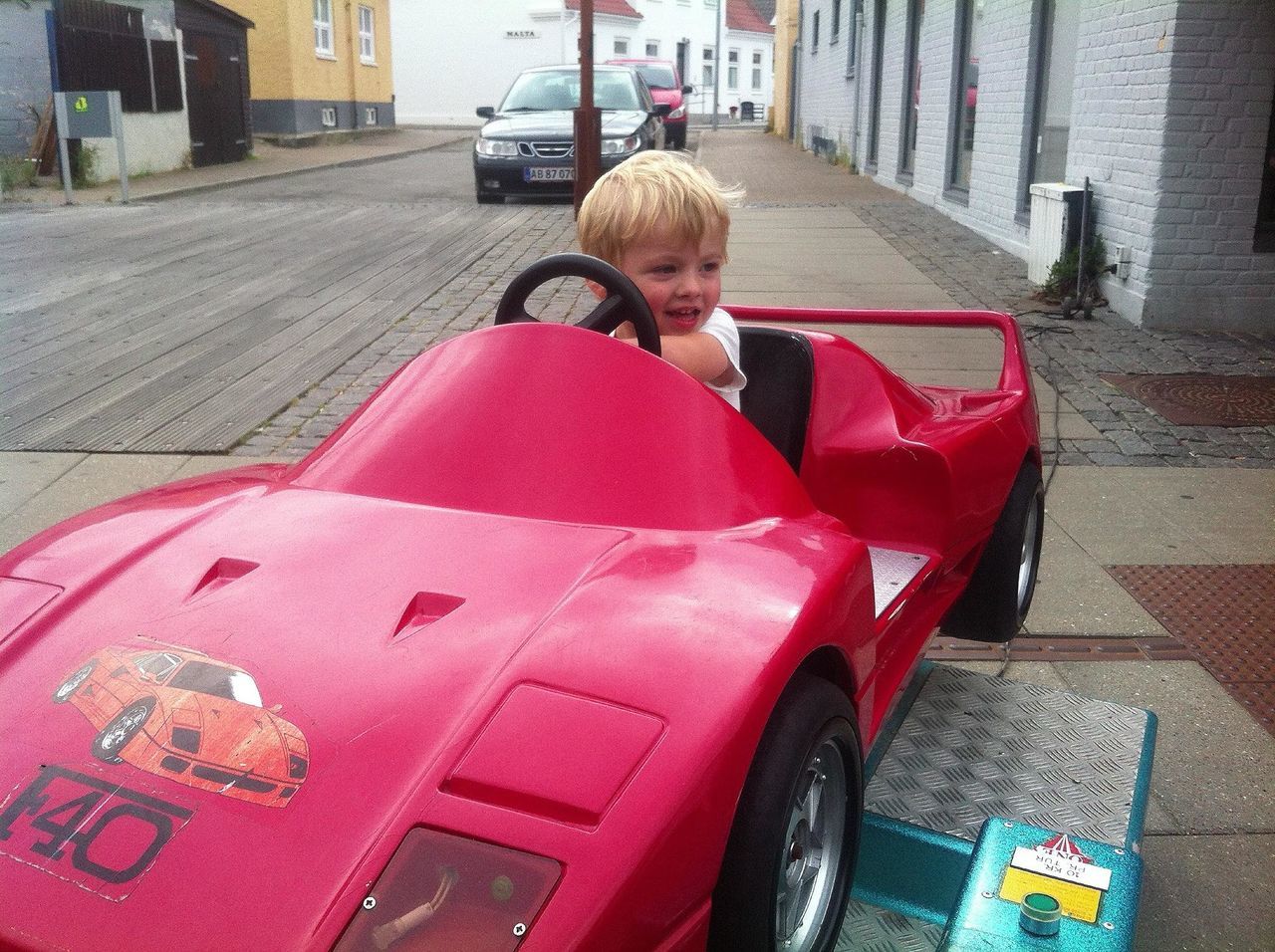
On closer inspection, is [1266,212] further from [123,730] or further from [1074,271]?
[123,730]

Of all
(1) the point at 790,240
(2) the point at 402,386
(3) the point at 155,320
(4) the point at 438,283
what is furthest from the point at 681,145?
(2) the point at 402,386

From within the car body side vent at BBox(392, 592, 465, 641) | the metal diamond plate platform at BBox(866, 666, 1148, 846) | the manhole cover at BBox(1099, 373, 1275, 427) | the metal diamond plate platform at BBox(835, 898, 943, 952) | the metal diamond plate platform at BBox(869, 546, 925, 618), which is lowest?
the metal diamond plate platform at BBox(835, 898, 943, 952)

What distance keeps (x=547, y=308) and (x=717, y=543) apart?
622 cm

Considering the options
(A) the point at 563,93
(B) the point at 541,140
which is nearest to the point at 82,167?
(A) the point at 563,93

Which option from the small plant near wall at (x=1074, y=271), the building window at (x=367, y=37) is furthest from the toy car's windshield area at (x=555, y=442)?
the building window at (x=367, y=37)

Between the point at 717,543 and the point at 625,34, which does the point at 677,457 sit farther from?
the point at 625,34

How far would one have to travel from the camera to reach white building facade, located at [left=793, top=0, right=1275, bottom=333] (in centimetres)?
721

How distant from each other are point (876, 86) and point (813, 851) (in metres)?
18.3

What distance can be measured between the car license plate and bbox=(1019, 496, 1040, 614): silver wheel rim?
11.4 m

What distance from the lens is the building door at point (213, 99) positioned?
20.9 metres

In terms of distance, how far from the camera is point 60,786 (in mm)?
1422

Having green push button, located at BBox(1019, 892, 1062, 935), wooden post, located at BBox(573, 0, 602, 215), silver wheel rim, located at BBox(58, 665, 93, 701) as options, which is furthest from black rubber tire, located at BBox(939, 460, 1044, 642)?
wooden post, located at BBox(573, 0, 602, 215)

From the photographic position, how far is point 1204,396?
6117 mm

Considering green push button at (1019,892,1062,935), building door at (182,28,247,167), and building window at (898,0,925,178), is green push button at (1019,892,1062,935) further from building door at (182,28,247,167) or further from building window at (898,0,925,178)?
building door at (182,28,247,167)
